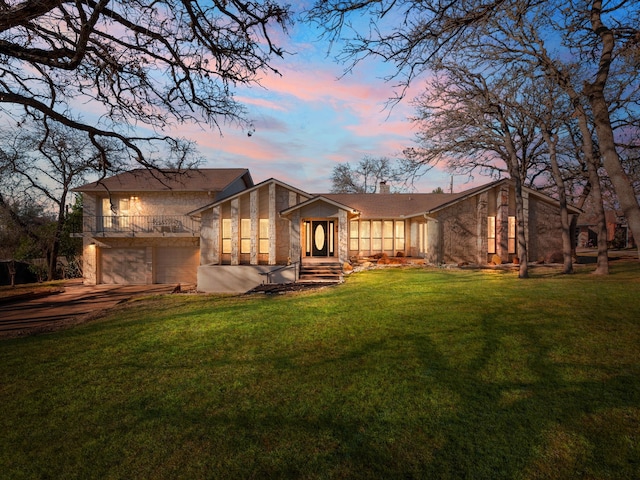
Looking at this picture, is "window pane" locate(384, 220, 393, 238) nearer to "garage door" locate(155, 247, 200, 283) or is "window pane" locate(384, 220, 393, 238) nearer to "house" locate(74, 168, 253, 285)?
"house" locate(74, 168, 253, 285)

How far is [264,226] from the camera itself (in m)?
20.5

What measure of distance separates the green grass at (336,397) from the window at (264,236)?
1278cm

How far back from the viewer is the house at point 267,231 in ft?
63.8

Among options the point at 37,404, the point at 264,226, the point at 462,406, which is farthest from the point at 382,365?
the point at 264,226

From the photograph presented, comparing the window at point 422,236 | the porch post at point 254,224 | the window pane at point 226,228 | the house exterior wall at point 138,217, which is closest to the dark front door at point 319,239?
the porch post at point 254,224

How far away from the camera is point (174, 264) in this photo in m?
24.1

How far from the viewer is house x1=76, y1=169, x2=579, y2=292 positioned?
63.8 ft

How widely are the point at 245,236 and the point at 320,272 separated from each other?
19.0 ft

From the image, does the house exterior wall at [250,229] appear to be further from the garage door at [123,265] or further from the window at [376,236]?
the garage door at [123,265]

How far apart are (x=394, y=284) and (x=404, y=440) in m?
9.52

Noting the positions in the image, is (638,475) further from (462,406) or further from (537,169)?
(537,169)

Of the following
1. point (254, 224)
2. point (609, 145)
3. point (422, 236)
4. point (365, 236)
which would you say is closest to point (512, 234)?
point (422, 236)

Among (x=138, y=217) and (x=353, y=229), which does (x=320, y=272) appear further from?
(x=138, y=217)

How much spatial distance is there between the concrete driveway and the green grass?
2.28m
